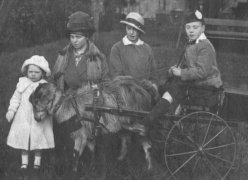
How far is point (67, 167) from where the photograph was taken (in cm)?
546

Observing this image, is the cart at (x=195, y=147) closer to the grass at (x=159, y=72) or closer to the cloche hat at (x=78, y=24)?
the grass at (x=159, y=72)

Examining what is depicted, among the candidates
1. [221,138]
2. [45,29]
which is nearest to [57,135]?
[221,138]

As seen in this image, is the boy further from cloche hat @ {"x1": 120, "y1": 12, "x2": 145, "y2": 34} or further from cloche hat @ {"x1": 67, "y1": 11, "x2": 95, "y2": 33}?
cloche hat @ {"x1": 67, "y1": 11, "x2": 95, "y2": 33}

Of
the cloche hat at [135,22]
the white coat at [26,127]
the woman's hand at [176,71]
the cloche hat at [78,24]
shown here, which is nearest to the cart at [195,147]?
the woman's hand at [176,71]

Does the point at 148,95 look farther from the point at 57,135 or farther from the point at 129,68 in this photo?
the point at 57,135

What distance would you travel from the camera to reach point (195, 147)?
513 cm

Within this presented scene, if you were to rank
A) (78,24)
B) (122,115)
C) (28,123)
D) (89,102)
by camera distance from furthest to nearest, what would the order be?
(78,24) < (28,123) < (89,102) < (122,115)

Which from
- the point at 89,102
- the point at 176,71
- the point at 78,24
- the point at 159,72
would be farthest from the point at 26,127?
the point at 159,72

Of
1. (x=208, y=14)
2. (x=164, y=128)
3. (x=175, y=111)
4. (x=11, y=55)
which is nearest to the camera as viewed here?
(x=164, y=128)

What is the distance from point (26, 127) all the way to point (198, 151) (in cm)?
176

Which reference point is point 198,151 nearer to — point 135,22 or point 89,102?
point 89,102

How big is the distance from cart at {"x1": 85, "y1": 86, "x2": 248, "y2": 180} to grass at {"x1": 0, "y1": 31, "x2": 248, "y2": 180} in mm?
153

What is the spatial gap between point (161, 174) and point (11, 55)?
7866 mm

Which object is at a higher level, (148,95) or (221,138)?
(148,95)
